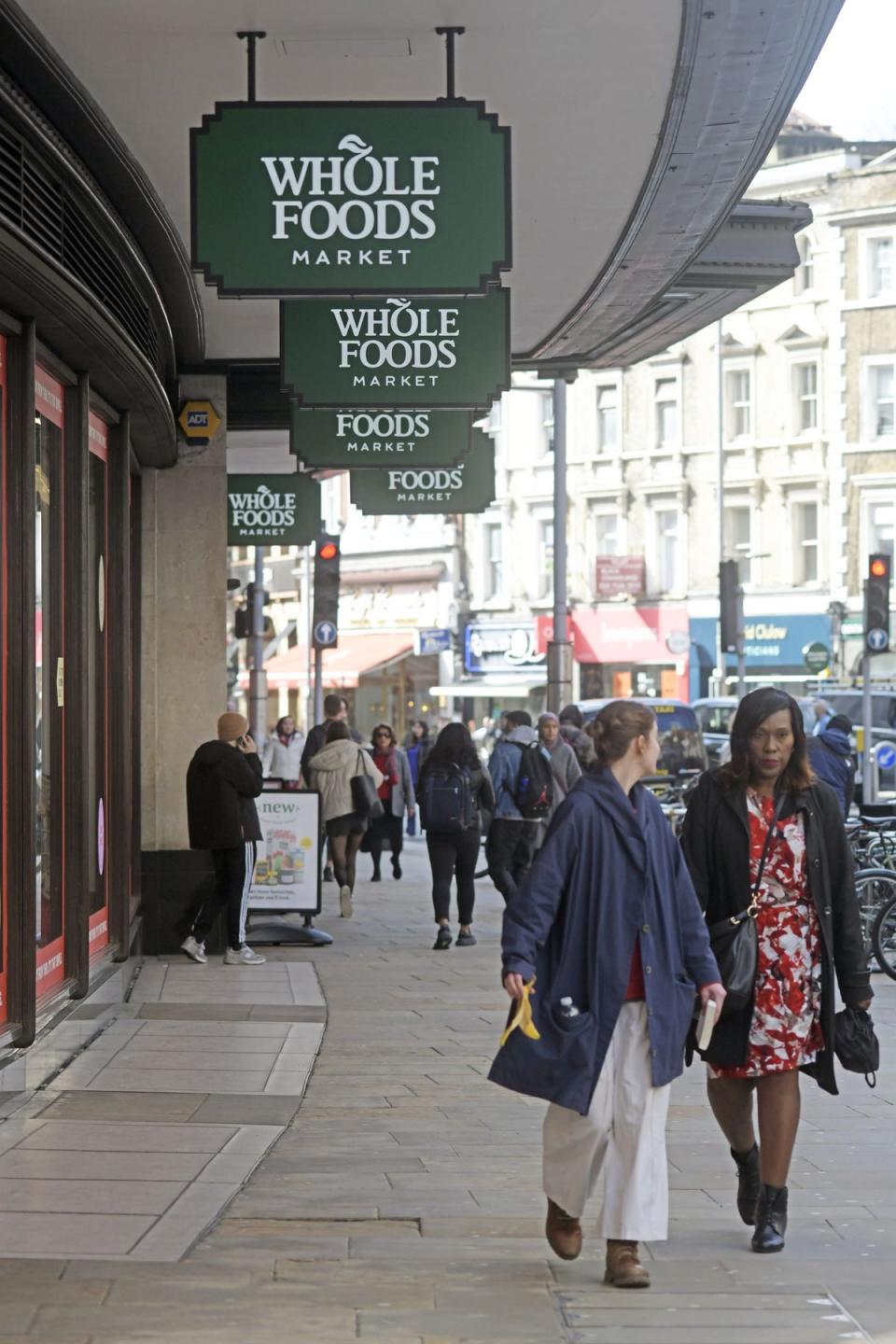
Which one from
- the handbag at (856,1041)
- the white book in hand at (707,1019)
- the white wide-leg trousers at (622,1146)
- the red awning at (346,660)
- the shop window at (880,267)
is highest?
the shop window at (880,267)

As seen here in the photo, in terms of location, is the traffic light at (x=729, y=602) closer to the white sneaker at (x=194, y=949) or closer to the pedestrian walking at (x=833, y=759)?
the pedestrian walking at (x=833, y=759)

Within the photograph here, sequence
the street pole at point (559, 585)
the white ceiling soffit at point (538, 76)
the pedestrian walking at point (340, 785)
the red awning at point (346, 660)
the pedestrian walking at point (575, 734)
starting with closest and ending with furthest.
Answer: the white ceiling soffit at point (538, 76) → the pedestrian walking at point (340, 785) → the pedestrian walking at point (575, 734) → the street pole at point (559, 585) → the red awning at point (346, 660)

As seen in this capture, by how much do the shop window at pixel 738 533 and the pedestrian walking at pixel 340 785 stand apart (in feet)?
115

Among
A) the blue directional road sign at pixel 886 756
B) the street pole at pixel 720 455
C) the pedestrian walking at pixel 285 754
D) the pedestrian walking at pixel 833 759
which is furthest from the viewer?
the street pole at pixel 720 455

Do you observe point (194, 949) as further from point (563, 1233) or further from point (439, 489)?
point (563, 1233)

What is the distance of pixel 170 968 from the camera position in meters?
14.5

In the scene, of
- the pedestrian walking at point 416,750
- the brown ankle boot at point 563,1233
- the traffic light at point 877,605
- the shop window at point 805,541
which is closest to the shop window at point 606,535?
the shop window at point 805,541

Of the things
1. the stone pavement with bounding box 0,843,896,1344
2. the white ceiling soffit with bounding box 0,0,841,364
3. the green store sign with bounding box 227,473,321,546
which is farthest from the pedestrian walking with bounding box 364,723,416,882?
the white ceiling soffit with bounding box 0,0,841,364

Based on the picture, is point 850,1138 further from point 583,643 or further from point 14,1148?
point 583,643

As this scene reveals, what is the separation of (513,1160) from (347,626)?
53917 millimetres

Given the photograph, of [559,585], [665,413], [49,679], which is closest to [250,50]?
[49,679]

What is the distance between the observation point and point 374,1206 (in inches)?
282

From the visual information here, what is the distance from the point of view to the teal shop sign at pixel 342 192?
27.3ft

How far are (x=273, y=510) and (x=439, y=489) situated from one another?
11.0 ft
